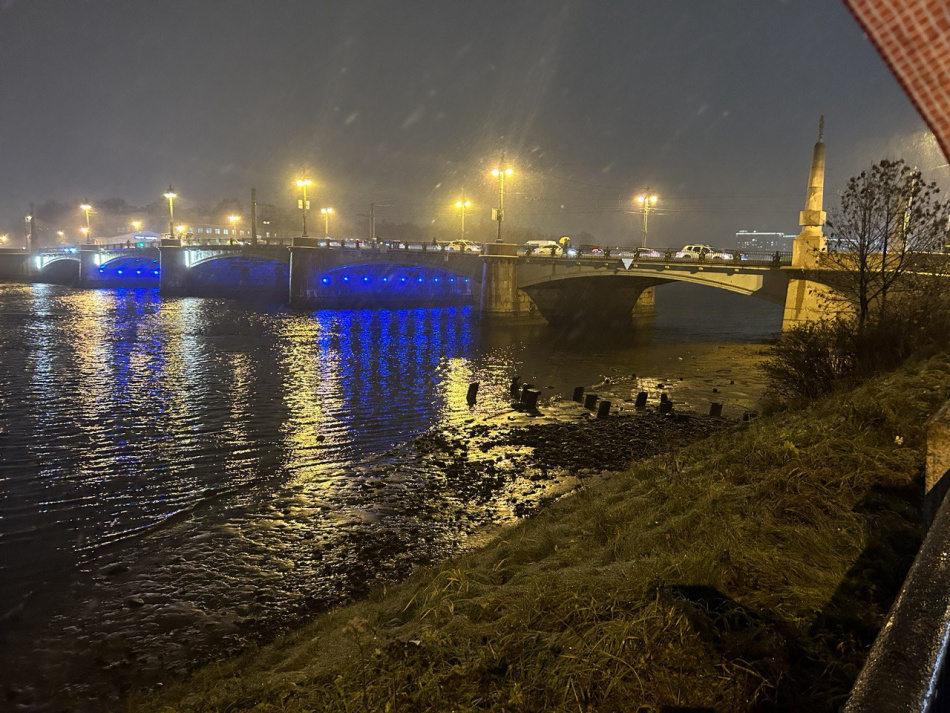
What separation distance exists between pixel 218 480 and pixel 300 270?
151 ft

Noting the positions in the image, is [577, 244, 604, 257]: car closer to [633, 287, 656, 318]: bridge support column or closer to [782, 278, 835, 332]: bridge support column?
[633, 287, 656, 318]: bridge support column

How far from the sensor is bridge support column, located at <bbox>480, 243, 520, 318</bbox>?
158 ft

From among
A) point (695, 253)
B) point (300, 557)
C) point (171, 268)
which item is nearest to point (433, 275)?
point (171, 268)

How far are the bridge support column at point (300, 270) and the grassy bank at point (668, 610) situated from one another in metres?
52.0

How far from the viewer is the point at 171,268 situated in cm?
7081

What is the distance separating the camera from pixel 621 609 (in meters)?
4.39

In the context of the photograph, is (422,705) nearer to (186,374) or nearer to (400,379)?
(400,379)

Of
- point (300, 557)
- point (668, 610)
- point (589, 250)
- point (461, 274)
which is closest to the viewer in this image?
point (668, 610)

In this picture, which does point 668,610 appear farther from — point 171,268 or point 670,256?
point 171,268

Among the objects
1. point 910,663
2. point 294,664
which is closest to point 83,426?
point 294,664

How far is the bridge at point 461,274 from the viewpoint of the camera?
102ft

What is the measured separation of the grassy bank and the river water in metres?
1.82

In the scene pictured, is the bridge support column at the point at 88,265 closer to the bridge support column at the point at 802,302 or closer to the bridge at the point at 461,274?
the bridge at the point at 461,274

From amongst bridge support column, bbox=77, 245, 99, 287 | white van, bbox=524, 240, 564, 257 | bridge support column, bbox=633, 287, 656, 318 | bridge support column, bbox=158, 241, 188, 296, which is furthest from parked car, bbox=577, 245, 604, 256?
bridge support column, bbox=77, 245, 99, 287
